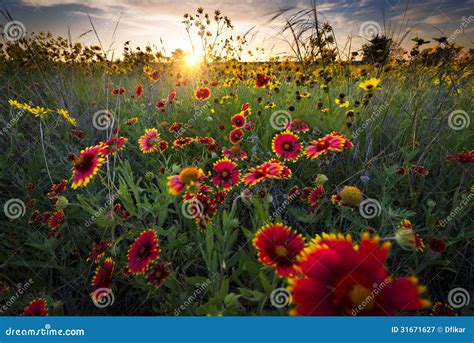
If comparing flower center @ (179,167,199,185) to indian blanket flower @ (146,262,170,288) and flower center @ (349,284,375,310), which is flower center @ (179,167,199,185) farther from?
flower center @ (349,284,375,310)

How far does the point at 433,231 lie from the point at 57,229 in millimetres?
1453

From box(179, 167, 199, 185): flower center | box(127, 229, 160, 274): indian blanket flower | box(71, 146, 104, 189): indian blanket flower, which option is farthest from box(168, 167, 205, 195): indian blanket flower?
box(71, 146, 104, 189): indian blanket flower

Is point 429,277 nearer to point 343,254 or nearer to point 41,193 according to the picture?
point 343,254

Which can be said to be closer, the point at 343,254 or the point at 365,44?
the point at 343,254

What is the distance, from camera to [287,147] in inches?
51.4

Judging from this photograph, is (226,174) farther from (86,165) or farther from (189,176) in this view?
(86,165)

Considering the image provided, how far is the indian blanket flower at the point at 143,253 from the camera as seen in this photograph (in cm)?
82

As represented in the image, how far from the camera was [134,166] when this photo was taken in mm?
1728

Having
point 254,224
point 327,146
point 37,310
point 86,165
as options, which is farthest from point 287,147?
point 37,310

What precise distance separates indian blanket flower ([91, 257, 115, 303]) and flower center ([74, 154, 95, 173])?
1.10 feet

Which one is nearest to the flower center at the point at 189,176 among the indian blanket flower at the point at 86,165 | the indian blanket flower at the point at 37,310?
the indian blanket flower at the point at 86,165

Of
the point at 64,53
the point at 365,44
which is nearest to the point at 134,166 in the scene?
the point at 365,44

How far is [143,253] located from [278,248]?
0.42 meters
